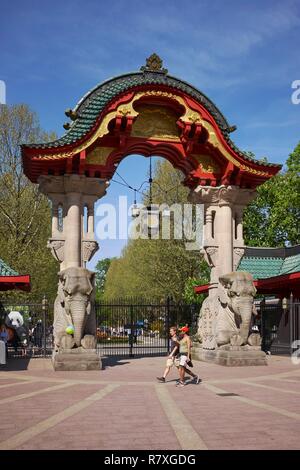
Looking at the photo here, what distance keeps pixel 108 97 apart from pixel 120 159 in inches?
109

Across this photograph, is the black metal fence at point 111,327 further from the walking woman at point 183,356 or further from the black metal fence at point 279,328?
the walking woman at point 183,356

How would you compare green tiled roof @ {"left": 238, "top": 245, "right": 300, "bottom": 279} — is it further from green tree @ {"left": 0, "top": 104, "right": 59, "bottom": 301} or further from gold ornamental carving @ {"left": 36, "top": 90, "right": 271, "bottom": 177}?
green tree @ {"left": 0, "top": 104, "right": 59, "bottom": 301}

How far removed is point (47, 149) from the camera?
59.1 ft

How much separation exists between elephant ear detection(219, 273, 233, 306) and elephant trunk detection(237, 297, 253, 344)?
0.84 meters

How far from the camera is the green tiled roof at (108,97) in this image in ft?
60.6

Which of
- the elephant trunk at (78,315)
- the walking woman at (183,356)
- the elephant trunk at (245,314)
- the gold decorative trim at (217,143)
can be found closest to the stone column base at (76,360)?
the elephant trunk at (78,315)

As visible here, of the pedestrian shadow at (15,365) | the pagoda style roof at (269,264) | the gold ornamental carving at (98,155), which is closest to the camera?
the pedestrian shadow at (15,365)

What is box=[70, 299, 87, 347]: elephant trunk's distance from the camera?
16828 millimetres

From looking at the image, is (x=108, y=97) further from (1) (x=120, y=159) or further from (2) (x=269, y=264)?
(2) (x=269, y=264)

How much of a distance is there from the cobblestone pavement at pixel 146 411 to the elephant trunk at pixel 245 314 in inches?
89.2

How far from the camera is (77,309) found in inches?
662

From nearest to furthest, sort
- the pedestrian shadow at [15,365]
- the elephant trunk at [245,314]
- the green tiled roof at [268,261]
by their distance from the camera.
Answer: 1. the pedestrian shadow at [15,365]
2. the elephant trunk at [245,314]
3. the green tiled roof at [268,261]
